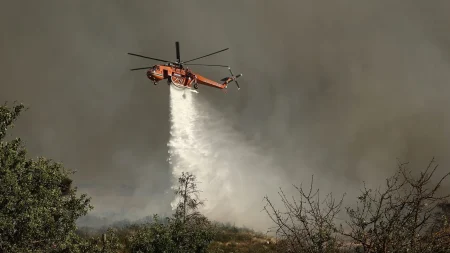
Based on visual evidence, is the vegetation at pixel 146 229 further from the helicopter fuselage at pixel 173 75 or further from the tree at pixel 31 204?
the helicopter fuselage at pixel 173 75

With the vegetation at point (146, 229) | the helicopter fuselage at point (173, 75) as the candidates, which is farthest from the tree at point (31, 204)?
the helicopter fuselage at point (173, 75)

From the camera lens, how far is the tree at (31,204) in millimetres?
26766

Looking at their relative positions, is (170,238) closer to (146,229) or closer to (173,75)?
(146,229)

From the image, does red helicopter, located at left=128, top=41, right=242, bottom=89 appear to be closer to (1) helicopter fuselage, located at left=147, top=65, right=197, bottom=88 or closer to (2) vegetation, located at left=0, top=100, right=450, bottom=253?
(1) helicopter fuselage, located at left=147, top=65, right=197, bottom=88

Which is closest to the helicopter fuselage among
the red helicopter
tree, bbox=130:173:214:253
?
the red helicopter

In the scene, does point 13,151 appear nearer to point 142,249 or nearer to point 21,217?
point 21,217

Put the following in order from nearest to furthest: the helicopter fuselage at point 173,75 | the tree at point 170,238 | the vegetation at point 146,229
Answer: the vegetation at point 146,229 → the tree at point 170,238 → the helicopter fuselage at point 173,75

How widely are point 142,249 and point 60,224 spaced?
9479 mm

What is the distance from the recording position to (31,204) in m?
28.0

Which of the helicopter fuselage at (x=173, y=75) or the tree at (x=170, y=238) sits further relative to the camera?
the helicopter fuselage at (x=173, y=75)

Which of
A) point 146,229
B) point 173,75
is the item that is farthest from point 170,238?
point 173,75

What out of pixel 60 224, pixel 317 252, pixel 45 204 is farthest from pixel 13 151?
pixel 317 252

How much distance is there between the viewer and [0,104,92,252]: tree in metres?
26.8

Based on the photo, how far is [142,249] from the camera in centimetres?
3731
